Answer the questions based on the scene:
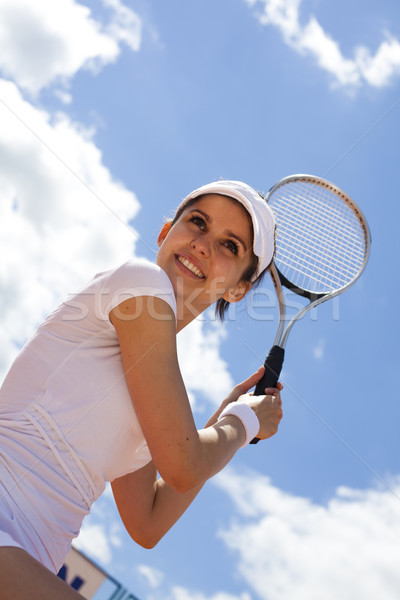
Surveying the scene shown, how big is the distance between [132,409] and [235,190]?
3.54ft

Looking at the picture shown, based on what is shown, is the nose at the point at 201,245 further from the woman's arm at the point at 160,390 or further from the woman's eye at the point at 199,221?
the woman's arm at the point at 160,390

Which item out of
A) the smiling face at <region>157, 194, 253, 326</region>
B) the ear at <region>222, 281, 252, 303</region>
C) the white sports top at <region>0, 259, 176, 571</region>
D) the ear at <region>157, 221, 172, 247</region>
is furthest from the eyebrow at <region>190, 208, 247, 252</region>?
the white sports top at <region>0, 259, 176, 571</region>

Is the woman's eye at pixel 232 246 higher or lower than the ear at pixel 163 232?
lower

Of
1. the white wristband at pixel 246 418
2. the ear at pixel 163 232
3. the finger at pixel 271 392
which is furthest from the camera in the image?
the finger at pixel 271 392

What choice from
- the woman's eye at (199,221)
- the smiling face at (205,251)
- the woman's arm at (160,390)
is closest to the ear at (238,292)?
the smiling face at (205,251)

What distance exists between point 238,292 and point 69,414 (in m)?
1.40

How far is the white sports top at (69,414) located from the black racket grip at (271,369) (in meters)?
1.47

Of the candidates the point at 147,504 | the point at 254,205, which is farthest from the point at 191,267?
the point at 147,504

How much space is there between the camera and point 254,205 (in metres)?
2.44

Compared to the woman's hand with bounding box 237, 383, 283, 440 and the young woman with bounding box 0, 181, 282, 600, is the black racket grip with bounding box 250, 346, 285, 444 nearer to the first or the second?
the woman's hand with bounding box 237, 383, 283, 440

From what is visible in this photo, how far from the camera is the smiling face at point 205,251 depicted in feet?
7.68

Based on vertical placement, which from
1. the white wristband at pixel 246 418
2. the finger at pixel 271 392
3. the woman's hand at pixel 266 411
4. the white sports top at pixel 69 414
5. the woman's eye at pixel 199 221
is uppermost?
the finger at pixel 271 392

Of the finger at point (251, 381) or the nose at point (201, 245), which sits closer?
the nose at point (201, 245)

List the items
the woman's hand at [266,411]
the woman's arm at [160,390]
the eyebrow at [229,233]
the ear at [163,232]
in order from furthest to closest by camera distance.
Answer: the ear at [163,232] → the woman's hand at [266,411] → the eyebrow at [229,233] → the woman's arm at [160,390]
